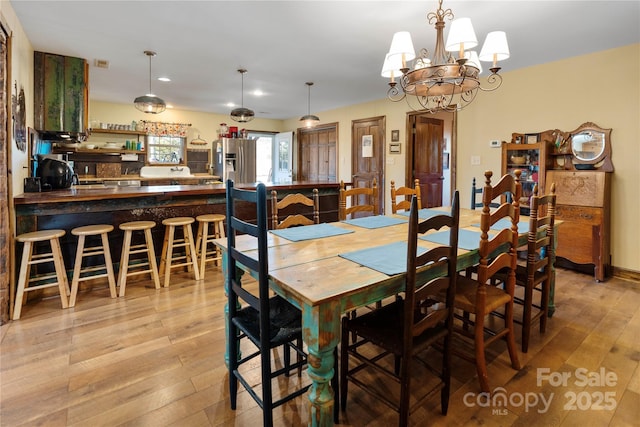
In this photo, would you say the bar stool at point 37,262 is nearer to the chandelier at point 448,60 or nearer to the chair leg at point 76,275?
the chair leg at point 76,275

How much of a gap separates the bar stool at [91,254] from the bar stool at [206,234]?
780 mm

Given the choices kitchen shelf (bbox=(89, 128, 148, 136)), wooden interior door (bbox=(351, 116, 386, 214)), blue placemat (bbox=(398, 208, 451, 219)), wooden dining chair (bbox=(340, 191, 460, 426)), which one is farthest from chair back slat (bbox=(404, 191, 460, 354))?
kitchen shelf (bbox=(89, 128, 148, 136))

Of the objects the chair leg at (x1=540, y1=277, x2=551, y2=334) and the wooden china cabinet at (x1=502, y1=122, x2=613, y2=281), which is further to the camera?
the wooden china cabinet at (x1=502, y1=122, x2=613, y2=281)

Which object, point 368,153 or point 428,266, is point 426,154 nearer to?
point 368,153

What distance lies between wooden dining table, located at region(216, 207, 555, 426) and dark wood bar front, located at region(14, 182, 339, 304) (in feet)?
6.14

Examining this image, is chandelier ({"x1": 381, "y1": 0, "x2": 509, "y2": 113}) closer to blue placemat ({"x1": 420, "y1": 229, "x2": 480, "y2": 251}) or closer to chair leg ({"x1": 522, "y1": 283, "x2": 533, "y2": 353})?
blue placemat ({"x1": 420, "y1": 229, "x2": 480, "y2": 251})

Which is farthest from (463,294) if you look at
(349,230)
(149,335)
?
(149,335)

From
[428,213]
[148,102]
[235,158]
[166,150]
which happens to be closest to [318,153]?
[235,158]

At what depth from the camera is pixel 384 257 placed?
1.61 meters

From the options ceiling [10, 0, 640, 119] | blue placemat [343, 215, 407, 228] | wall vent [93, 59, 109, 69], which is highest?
wall vent [93, 59, 109, 69]

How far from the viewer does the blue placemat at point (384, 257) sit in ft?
4.75

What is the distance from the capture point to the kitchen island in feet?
9.14

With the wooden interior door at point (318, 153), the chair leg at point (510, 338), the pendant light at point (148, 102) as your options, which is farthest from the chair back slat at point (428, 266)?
the wooden interior door at point (318, 153)

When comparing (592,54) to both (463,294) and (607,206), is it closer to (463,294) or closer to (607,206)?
(607,206)
